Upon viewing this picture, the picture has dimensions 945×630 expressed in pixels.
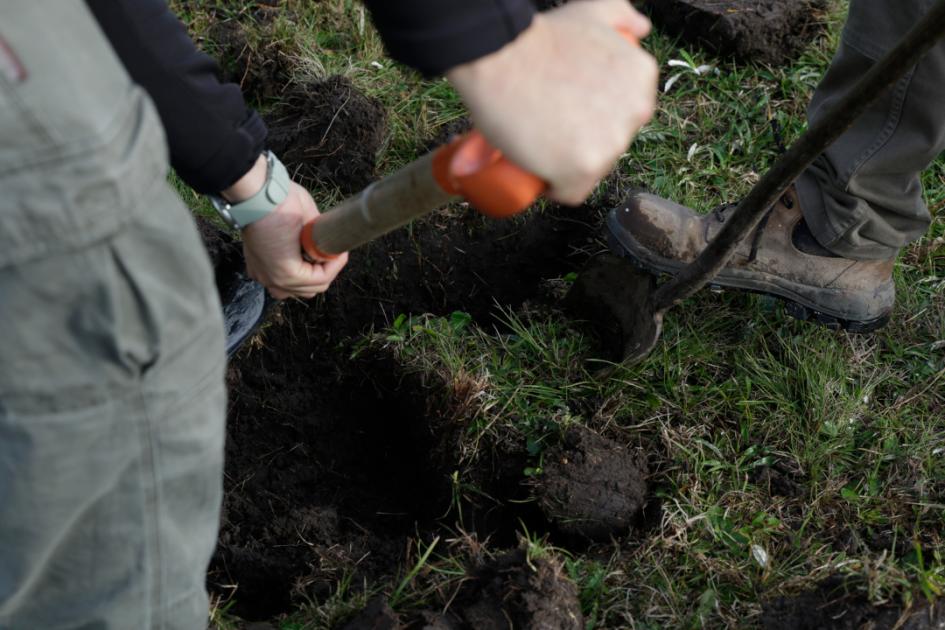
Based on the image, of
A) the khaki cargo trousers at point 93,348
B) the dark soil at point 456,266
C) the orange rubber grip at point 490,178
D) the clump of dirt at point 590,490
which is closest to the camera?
the khaki cargo trousers at point 93,348

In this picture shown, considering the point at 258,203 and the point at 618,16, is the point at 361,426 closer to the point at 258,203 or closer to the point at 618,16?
the point at 258,203

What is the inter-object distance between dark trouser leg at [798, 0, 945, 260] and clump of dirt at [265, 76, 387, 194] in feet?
4.09

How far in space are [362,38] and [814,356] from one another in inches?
71.6

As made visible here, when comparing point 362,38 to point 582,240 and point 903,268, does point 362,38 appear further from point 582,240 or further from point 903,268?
point 903,268

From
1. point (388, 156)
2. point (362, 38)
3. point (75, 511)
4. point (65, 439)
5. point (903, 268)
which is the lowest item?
point (903, 268)

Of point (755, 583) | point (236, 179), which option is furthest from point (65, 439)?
point (755, 583)

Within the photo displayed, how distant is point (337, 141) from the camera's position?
2.78 m

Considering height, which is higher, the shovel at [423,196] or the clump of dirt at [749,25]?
the shovel at [423,196]

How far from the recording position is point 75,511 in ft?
3.68

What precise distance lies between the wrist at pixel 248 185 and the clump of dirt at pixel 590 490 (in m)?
0.89

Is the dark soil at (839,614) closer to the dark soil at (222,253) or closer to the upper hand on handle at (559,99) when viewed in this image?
the upper hand on handle at (559,99)

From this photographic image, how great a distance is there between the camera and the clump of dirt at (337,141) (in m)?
2.76

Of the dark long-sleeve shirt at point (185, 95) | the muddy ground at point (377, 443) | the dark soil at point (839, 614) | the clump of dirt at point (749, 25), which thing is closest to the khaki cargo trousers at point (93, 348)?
the dark long-sleeve shirt at point (185, 95)

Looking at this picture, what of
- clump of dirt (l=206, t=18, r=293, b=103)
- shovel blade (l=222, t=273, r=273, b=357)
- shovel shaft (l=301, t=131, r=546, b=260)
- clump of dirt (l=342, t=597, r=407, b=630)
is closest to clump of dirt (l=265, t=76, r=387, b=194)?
clump of dirt (l=206, t=18, r=293, b=103)
